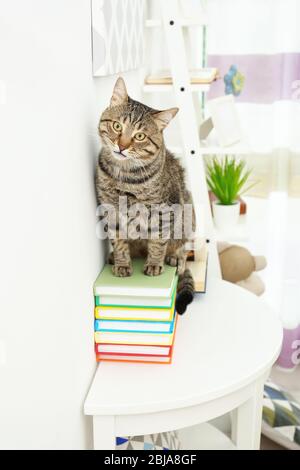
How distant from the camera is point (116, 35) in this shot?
108cm

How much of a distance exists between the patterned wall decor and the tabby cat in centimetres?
10

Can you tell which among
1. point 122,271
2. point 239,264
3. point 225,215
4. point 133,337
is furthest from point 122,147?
point 239,264

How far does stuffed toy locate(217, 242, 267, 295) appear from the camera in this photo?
1772 mm

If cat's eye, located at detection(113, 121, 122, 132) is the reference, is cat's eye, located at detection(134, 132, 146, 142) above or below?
below

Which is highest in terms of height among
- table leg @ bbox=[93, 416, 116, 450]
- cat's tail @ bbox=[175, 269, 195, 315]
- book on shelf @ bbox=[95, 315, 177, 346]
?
cat's tail @ bbox=[175, 269, 195, 315]

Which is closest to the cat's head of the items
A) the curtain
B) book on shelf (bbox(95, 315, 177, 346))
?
book on shelf (bbox(95, 315, 177, 346))

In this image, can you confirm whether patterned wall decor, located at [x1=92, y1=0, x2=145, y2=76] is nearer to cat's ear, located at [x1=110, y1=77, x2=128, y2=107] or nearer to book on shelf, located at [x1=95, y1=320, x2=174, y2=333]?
cat's ear, located at [x1=110, y1=77, x2=128, y2=107]

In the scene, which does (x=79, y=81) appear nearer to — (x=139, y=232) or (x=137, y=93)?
(x=139, y=232)

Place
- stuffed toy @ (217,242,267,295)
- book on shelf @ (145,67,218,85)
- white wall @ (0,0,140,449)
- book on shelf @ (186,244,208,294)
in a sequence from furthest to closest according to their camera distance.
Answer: stuffed toy @ (217,242,267,295) → book on shelf @ (145,67,218,85) → book on shelf @ (186,244,208,294) → white wall @ (0,0,140,449)

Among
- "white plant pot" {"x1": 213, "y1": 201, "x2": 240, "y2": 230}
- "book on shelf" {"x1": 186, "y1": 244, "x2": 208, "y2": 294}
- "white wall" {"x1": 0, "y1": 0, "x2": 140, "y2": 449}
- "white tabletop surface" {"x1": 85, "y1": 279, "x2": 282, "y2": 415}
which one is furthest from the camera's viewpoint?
"white plant pot" {"x1": 213, "y1": 201, "x2": 240, "y2": 230}

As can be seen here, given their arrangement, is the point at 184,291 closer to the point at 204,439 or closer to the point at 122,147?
the point at 122,147

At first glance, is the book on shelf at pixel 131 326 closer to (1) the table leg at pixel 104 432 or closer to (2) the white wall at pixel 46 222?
(2) the white wall at pixel 46 222

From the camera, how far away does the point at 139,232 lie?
103 centimetres

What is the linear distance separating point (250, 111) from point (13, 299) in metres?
1.53
